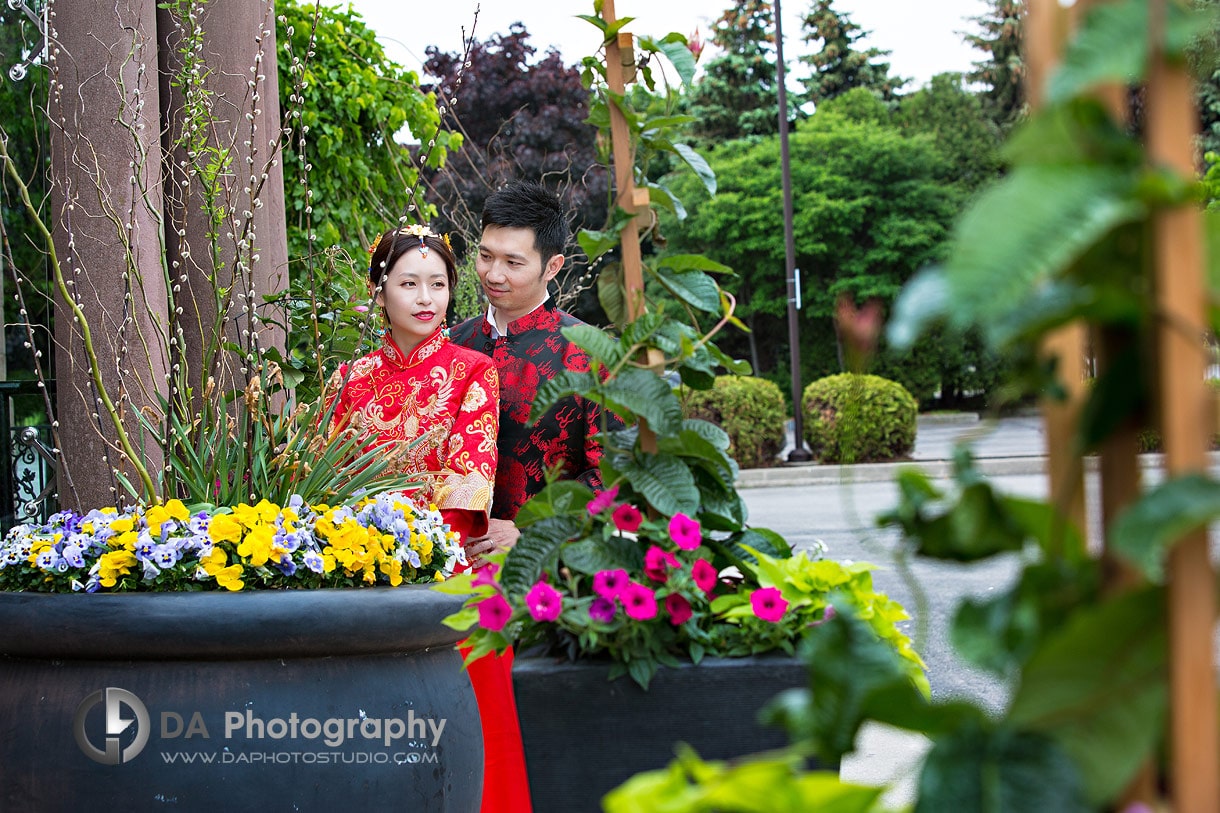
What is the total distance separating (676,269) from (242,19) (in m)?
3.33

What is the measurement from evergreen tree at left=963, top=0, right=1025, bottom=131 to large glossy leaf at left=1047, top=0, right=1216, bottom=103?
3856cm

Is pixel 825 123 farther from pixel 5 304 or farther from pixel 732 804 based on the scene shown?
pixel 732 804

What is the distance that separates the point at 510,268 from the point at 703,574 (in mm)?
1802

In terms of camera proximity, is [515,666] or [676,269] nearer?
[515,666]

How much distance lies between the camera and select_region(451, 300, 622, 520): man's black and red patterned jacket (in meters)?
3.11

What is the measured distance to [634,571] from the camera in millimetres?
1612

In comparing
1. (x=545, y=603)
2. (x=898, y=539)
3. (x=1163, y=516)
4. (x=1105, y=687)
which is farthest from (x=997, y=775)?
(x=545, y=603)

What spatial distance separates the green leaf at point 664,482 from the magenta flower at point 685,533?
0.03 meters

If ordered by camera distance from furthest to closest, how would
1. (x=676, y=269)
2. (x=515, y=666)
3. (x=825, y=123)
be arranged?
(x=825, y=123)
(x=676, y=269)
(x=515, y=666)

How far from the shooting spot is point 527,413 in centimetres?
321

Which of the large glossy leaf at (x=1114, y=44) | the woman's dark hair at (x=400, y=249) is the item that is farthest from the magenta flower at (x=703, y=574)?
the woman's dark hair at (x=400, y=249)

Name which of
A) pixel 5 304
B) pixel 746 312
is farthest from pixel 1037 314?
pixel 746 312

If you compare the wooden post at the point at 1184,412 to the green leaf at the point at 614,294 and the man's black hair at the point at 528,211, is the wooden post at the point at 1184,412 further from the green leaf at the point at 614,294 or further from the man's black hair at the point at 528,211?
the man's black hair at the point at 528,211
